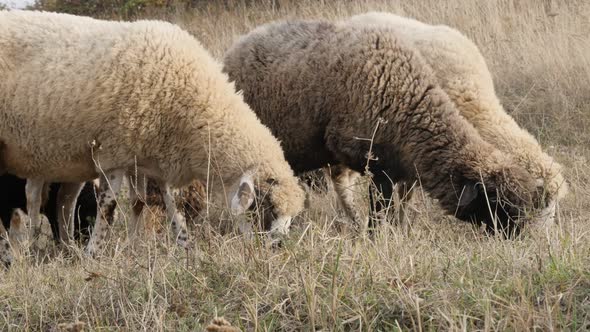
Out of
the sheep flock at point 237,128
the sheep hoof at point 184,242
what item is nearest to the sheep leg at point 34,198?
the sheep flock at point 237,128

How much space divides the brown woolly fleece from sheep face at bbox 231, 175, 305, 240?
1 cm

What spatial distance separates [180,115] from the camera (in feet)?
21.7

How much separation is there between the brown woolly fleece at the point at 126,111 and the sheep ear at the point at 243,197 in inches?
3.9

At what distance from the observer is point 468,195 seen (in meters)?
6.99

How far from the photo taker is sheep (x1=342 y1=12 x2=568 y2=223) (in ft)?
24.2

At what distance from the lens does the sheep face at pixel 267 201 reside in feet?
20.8

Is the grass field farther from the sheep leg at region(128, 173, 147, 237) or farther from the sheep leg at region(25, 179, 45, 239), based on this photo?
the sheep leg at region(25, 179, 45, 239)

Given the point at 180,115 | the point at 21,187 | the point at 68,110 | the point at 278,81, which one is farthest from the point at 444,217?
the point at 21,187

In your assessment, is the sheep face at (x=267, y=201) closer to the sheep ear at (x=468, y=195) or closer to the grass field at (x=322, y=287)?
the grass field at (x=322, y=287)

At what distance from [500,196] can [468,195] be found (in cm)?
24

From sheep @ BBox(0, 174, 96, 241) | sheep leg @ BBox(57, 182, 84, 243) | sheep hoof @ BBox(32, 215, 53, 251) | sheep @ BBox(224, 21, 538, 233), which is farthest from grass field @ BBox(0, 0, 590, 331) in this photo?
sheep @ BBox(0, 174, 96, 241)

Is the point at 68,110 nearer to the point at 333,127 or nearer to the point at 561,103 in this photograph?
the point at 333,127

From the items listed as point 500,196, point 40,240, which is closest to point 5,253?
point 40,240

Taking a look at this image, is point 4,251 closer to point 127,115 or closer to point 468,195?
point 127,115
